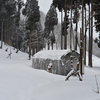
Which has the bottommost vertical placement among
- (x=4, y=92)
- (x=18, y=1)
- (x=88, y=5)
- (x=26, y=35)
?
(x=4, y=92)

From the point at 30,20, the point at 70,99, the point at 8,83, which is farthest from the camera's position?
the point at 30,20

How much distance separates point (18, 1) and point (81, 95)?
4154 centimetres

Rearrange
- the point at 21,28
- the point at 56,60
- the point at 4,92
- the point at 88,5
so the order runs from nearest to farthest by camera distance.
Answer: the point at 4,92
the point at 56,60
the point at 88,5
the point at 21,28

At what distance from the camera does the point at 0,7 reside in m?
39.7

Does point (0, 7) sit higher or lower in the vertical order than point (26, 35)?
Answer: higher

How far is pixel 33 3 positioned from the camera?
3319 centimetres

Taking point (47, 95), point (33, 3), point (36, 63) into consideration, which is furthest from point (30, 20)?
point (47, 95)

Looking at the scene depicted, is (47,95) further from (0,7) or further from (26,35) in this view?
(0,7)

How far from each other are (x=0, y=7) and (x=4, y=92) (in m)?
35.1

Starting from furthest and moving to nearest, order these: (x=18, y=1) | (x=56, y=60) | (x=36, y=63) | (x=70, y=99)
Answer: (x=18, y=1), (x=36, y=63), (x=56, y=60), (x=70, y=99)

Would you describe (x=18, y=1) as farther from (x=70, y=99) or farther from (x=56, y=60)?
(x=70, y=99)

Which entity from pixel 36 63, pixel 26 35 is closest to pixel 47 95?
pixel 36 63

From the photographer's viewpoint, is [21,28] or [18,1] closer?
[18,1]

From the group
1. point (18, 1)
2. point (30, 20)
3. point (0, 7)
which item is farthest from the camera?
point (18, 1)
